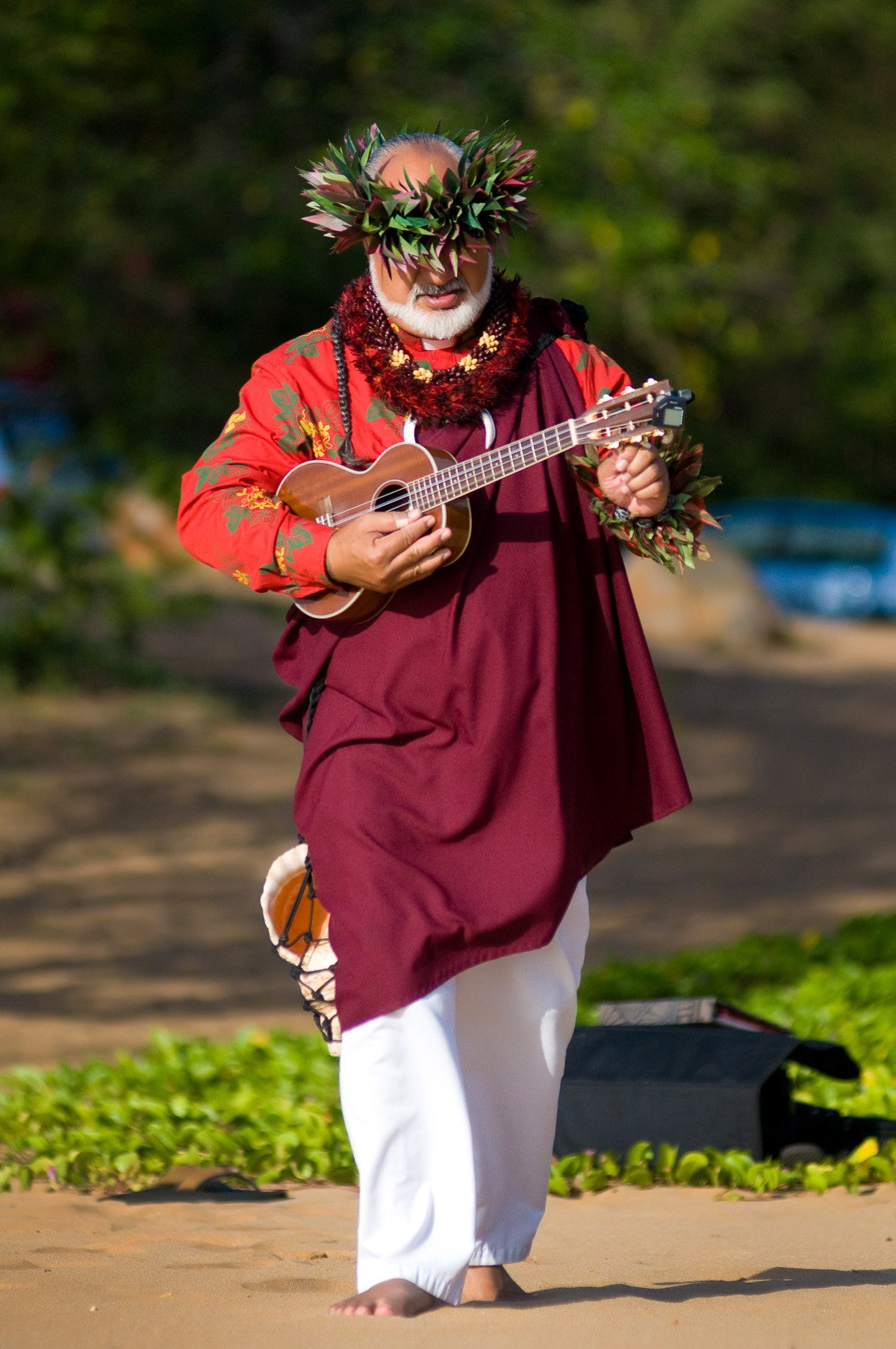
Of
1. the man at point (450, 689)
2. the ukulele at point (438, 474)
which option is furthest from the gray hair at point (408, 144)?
the ukulele at point (438, 474)

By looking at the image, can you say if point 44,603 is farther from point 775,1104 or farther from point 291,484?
point 291,484

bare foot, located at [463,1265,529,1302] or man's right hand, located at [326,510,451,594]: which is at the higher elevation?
man's right hand, located at [326,510,451,594]

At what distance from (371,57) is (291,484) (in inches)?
357

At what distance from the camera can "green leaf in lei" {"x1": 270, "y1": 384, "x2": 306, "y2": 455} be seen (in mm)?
3363

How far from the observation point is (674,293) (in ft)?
48.8

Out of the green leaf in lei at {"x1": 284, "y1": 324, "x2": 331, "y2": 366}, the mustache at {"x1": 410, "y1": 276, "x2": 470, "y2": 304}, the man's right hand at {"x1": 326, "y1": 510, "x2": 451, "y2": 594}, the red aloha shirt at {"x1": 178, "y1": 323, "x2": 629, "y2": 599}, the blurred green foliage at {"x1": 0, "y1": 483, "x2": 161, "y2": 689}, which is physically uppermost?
the blurred green foliage at {"x1": 0, "y1": 483, "x2": 161, "y2": 689}

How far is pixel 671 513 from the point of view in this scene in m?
3.34

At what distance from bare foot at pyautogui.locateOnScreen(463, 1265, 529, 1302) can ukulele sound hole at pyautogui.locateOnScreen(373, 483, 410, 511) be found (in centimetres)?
142

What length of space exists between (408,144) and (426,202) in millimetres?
221

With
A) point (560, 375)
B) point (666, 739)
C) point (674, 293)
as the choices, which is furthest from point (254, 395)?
point (674, 293)

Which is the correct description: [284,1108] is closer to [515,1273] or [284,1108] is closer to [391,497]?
[515,1273]

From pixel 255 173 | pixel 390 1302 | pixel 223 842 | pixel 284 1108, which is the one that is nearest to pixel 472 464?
pixel 390 1302

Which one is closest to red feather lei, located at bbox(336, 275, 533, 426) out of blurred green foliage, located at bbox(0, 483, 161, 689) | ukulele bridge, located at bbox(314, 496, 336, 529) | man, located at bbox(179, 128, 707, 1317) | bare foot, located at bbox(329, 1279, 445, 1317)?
man, located at bbox(179, 128, 707, 1317)

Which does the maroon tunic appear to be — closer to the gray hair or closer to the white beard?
the white beard
